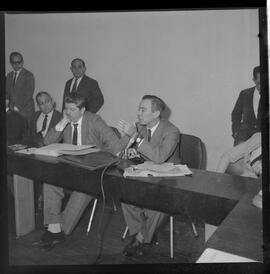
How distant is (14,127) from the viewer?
1.87m

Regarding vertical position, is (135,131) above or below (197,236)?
above

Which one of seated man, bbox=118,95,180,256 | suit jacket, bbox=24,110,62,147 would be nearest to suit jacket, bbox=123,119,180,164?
seated man, bbox=118,95,180,256

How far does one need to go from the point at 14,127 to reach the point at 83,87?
0.40m

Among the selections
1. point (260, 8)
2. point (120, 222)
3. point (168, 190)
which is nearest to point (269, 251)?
point (168, 190)

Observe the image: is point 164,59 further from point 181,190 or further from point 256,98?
point 181,190

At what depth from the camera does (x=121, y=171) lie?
6.06 ft

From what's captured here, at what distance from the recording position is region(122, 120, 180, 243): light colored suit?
6.02ft

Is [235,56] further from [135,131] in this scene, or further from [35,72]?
[35,72]

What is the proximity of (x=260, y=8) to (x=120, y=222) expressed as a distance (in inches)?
48.4

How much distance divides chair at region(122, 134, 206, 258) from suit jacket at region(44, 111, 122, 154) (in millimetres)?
309

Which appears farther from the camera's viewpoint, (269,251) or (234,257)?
(269,251)

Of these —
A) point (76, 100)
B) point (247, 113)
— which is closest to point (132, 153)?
point (76, 100)

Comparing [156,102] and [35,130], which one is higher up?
[156,102]

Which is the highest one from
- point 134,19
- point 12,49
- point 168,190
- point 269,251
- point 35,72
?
point 134,19
